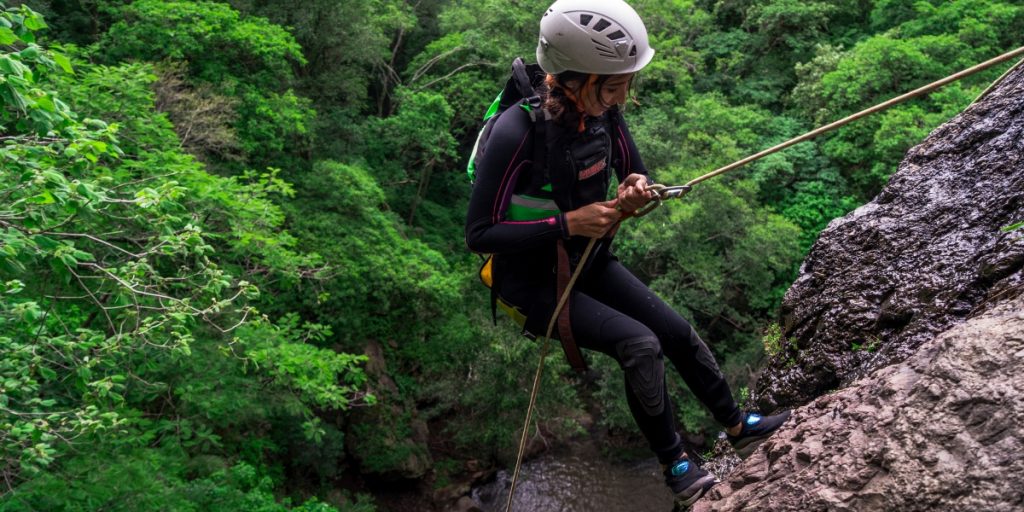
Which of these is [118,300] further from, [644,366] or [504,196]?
[644,366]

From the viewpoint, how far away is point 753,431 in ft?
8.68

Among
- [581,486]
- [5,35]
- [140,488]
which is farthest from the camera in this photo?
[581,486]

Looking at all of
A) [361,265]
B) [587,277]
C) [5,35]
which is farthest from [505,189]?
[361,265]

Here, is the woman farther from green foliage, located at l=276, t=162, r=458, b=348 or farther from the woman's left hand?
green foliage, located at l=276, t=162, r=458, b=348

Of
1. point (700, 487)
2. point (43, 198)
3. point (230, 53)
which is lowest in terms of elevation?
point (230, 53)

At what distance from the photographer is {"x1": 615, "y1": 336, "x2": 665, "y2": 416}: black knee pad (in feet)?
7.88

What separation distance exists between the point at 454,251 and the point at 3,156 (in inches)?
675

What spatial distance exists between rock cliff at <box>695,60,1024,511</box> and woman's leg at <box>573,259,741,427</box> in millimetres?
264

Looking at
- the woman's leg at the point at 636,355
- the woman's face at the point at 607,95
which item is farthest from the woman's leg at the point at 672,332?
the woman's face at the point at 607,95

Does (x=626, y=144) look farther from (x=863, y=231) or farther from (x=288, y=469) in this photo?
(x=288, y=469)

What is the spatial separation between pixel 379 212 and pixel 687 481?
13.5 meters

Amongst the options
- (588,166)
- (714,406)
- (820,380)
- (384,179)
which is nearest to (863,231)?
(820,380)

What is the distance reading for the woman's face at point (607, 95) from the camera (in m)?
2.40

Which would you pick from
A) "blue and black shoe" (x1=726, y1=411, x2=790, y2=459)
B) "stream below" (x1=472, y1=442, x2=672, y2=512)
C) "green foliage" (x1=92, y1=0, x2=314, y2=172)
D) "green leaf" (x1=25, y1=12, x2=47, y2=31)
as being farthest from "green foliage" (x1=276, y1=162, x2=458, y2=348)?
"blue and black shoe" (x1=726, y1=411, x2=790, y2=459)
